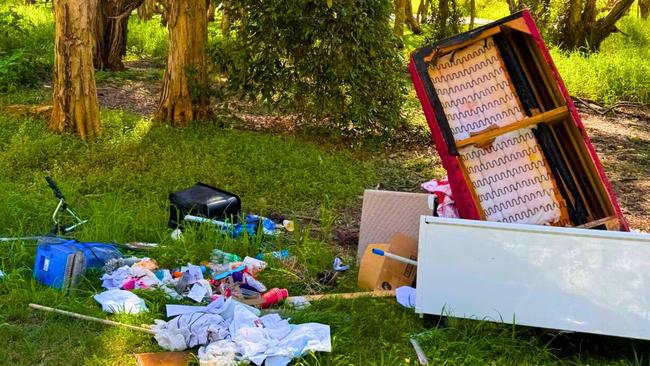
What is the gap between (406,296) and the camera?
14.5ft

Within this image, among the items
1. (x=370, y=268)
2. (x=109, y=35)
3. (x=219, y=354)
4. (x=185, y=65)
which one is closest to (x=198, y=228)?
(x=370, y=268)

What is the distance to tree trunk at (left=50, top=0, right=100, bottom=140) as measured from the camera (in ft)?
24.1

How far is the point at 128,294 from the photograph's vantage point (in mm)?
4234

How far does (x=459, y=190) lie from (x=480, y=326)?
3.57 feet

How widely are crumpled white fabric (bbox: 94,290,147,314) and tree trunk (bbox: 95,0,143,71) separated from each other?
836 centimetres

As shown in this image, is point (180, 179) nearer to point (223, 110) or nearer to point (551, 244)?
point (223, 110)

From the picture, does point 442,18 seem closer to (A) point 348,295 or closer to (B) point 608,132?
(B) point 608,132

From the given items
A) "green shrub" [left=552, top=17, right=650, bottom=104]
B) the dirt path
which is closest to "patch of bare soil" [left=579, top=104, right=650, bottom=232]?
the dirt path

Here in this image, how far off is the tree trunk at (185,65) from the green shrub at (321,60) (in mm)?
245

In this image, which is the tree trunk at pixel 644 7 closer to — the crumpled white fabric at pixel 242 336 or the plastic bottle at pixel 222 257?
the plastic bottle at pixel 222 257

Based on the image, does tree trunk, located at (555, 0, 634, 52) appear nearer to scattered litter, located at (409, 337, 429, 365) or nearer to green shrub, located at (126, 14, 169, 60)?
green shrub, located at (126, 14, 169, 60)

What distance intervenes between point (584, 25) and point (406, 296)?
12.3 m

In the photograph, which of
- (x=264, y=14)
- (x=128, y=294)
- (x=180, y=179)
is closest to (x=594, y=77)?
(x=264, y=14)

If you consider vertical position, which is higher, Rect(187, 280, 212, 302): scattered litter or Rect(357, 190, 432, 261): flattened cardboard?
Rect(357, 190, 432, 261): flattened cardboard
